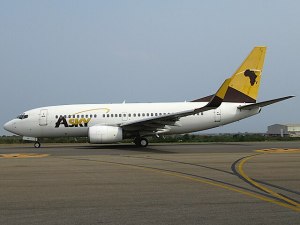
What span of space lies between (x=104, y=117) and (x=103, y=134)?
3602mm

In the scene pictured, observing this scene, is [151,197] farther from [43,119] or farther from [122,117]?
[43,119]

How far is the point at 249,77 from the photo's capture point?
2838cm

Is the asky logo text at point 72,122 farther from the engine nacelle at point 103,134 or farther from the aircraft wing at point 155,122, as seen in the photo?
the aircraft wing at point 155,122

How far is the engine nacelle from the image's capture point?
922 inches

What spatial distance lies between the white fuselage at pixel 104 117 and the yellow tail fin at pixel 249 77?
4.23 feet

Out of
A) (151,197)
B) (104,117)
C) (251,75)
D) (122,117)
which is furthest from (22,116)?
(151,197)

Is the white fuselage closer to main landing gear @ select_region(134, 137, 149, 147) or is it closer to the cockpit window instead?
the cockpit window

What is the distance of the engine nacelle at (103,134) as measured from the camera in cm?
2341

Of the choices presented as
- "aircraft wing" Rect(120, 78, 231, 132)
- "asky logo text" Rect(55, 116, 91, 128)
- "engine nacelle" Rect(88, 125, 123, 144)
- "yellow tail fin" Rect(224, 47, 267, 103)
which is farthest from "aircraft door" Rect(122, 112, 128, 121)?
"yellow tail fin" Rect(224, 47, 267, 103)

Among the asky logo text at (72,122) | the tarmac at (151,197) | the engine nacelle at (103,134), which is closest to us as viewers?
the tarmac at (151,197)

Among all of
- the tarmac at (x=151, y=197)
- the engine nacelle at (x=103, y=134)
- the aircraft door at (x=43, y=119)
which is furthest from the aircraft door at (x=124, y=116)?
the tarmac at (x=151, y=197)

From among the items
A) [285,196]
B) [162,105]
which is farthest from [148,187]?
[162,105]

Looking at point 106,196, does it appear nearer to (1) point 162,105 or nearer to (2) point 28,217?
(2) point 28,217

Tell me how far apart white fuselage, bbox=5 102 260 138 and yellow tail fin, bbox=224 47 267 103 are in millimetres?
1288
